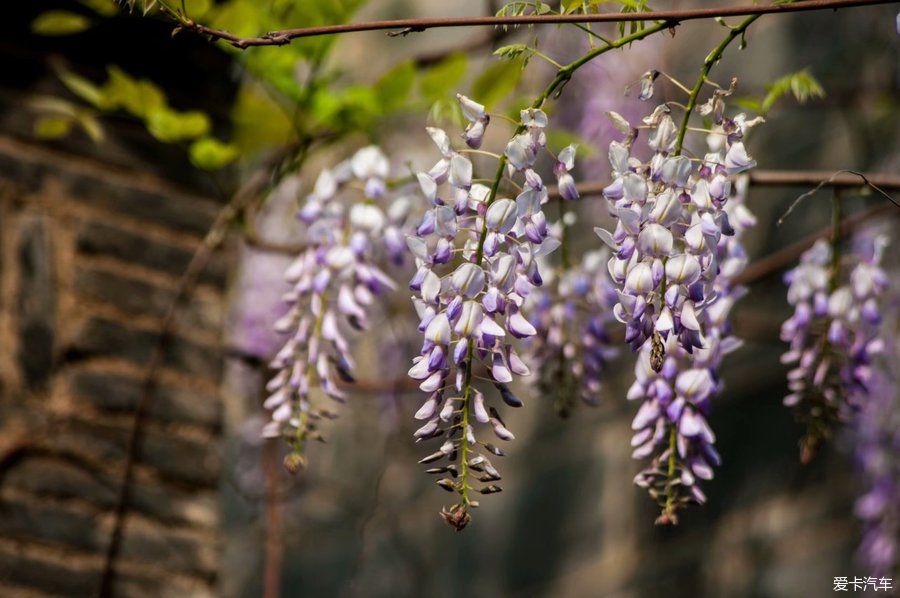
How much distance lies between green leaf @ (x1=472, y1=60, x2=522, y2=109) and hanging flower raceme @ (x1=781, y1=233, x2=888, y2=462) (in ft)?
1.40

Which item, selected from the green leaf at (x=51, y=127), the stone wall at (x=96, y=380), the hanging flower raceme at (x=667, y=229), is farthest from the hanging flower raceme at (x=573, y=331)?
the green leaf at (x=51, y=127)

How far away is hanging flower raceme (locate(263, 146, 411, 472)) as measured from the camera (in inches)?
50.5

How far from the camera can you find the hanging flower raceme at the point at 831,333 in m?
1.27

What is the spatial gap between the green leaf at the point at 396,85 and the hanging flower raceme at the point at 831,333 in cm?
59

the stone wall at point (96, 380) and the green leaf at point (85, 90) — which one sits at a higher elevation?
the green leaf at point (85, 90)

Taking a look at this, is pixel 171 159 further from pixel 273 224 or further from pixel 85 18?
pixel 273 224

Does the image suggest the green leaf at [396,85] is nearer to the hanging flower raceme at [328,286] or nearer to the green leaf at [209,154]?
the hanging flower raceme at [328,286]

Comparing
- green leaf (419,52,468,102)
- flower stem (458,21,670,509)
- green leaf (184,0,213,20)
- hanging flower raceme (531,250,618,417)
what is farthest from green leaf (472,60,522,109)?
flower stem (458,21,670,509)

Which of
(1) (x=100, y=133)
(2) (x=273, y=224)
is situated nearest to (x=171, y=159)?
(1) (x=100, y=133)

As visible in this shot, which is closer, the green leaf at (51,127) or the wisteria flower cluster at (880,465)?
the green leaf at (51,127)

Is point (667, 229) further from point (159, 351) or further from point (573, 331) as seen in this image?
point (159, 351)

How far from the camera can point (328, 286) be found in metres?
1.36

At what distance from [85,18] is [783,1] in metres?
1.21

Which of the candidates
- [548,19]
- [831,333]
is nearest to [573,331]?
[831,333]
